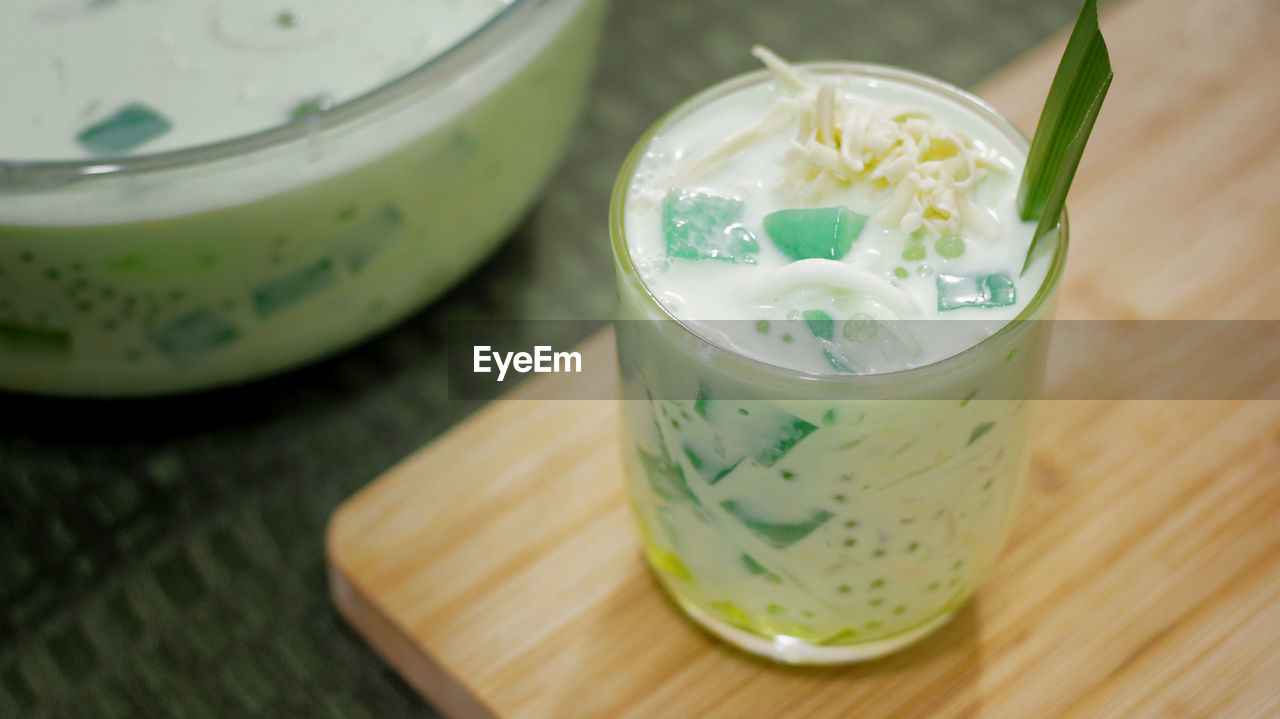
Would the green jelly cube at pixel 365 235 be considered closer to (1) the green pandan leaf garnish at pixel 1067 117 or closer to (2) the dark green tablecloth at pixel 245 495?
(2) the dark green tablecloth at pixel 245 495

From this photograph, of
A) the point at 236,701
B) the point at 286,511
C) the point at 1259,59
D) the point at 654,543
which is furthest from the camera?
the point at 1259,59

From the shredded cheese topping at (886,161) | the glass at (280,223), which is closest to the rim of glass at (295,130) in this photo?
the glass at (280,223)

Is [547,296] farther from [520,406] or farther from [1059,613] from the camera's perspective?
[1059,613]

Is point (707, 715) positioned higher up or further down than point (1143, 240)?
further down

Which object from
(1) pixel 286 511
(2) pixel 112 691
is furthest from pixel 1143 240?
(2) pixel 112 691

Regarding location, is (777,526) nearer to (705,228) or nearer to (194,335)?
(705,228)

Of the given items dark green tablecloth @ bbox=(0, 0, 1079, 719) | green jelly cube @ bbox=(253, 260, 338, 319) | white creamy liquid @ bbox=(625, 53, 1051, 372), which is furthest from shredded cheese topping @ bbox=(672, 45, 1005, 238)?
dark green tablecloth @ bbox=(0, 0, 1079, 719)
